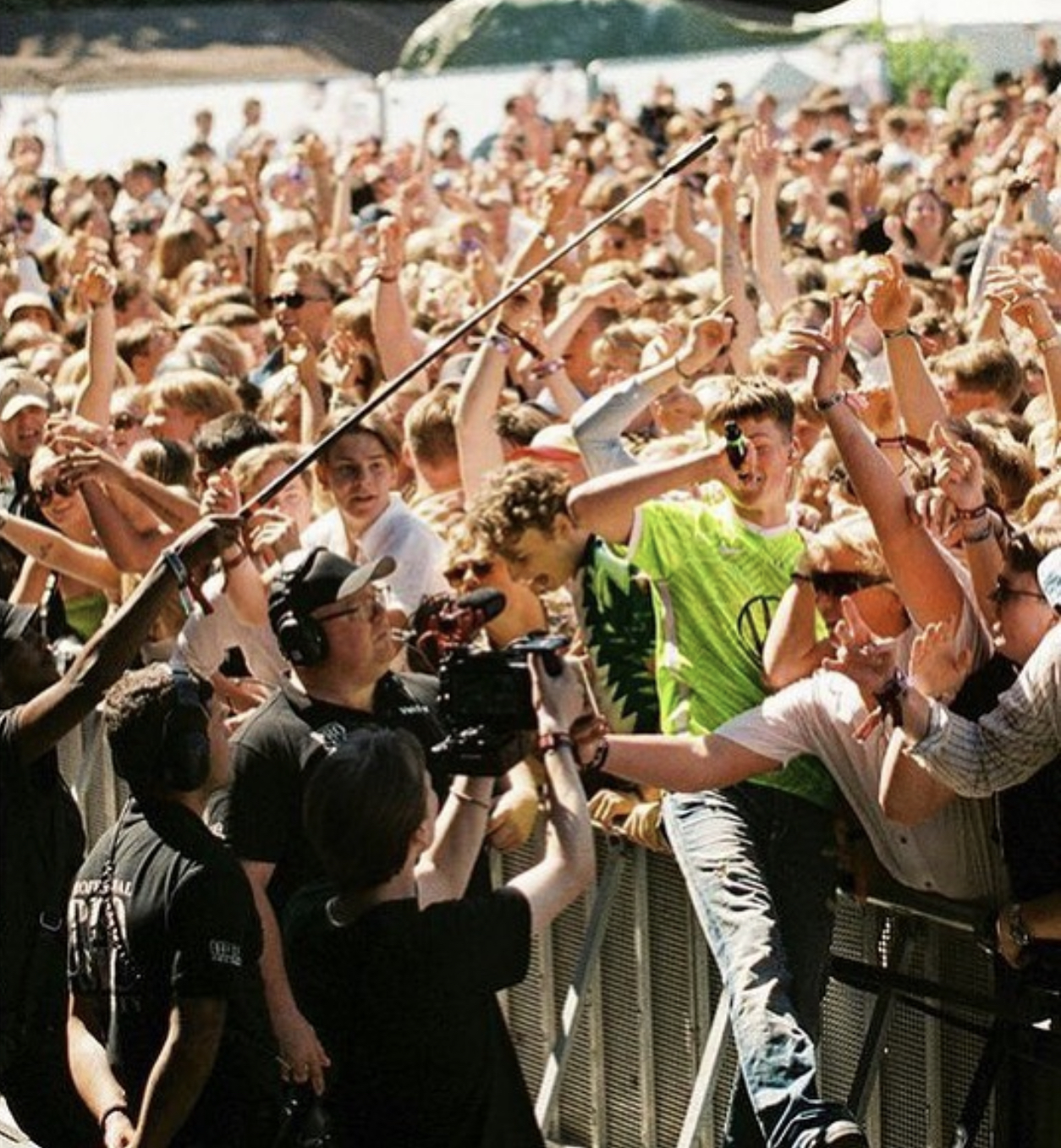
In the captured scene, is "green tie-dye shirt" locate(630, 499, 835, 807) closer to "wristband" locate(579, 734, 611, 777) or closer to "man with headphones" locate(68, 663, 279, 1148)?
"wristband" locate(579, 734, 611, 777)

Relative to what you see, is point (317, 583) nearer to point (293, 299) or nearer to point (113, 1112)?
point (113, 1112)

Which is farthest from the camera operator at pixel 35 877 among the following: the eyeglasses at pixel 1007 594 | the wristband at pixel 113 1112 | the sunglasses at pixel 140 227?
the sunglasses at pixel 140 227

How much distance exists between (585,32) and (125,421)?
23327 mm

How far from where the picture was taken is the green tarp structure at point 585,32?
33438 millimetres

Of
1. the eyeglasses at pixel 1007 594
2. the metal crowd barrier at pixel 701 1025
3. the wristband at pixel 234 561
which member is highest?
the eyeglasses at pixel 1007 594

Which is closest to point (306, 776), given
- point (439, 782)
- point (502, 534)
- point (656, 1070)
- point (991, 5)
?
point (439, 782)

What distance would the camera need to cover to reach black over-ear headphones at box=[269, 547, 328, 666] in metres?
6.48

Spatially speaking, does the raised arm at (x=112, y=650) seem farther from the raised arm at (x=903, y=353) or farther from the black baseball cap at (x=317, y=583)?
the raised arm at (x=903, y=353)

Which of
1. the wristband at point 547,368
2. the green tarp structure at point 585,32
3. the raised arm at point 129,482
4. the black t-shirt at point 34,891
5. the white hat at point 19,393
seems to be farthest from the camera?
the green tarp structure at point 585,32

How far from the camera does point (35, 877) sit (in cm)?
703

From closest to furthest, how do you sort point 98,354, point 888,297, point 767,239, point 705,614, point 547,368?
point 705,614, point 888,297, point 547,368, point 98,354, point 767,239

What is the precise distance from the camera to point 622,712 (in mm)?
7551

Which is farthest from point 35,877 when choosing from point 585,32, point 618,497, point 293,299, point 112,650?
point 585,32

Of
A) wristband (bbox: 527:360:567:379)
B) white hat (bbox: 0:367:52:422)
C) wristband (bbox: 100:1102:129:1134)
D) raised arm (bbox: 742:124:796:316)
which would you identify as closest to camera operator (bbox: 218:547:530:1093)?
wristband (bbox: 100:1102:129:1134)
